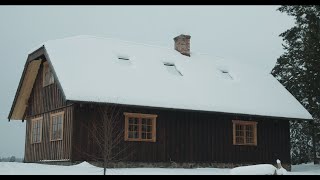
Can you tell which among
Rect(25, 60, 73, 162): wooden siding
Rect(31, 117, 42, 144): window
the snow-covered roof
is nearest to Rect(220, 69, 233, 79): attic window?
the snow-covered roof

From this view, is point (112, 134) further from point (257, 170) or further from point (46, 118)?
point (257, 170)

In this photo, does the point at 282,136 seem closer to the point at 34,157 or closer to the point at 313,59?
the point at 313,59

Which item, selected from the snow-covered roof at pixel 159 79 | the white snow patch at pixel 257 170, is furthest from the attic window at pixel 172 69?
the white snow patch at pixel 257 170

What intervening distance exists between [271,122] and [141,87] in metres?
7.92

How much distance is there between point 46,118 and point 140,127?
501 cm

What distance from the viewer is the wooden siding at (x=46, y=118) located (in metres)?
21.1

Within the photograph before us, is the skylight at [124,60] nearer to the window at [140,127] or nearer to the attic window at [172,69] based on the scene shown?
the attic window at [172,69]

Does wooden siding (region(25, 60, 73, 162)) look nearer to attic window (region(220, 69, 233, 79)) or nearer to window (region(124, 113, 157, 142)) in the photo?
window (region(124, 113, 157, 142))

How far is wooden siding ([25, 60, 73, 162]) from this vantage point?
69.2 ft

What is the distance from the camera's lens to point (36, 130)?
24.9 meters

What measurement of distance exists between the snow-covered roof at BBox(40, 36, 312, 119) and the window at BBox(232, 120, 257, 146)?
81cm

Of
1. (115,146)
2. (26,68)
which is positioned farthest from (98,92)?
(26,68)

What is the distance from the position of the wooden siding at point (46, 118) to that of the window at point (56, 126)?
0.65 ft

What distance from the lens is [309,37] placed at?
28594 mm
